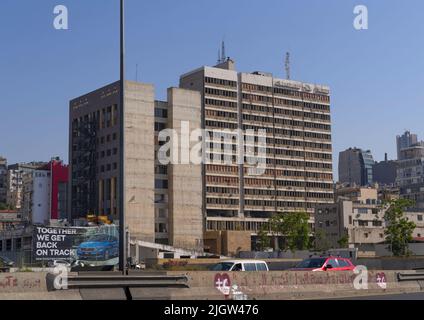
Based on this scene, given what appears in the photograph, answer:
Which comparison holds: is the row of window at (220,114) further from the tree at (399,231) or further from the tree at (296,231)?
the tree at (399,231)

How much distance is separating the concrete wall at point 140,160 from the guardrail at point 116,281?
119m

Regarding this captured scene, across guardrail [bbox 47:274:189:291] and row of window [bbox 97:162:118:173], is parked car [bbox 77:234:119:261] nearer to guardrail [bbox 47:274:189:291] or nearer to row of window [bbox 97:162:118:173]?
guardrail [bbox 47:274:189:291]

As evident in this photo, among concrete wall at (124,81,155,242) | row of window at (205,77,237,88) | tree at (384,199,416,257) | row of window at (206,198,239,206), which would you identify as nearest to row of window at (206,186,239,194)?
row of window at (206,198,239,206)

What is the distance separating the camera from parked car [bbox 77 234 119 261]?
3124 inches

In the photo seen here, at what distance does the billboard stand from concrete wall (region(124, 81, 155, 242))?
5371cm

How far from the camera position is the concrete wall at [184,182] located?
491 feet

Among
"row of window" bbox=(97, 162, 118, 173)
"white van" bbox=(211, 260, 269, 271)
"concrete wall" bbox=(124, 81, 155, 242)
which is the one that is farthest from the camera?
"row of window" bbox=(97, 162, 118, 173)

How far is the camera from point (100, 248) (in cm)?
8144

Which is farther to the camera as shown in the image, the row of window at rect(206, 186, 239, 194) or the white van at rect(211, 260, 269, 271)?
the row of window at rect(206, 186, 239, 194)

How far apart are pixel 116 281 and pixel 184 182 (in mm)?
132112

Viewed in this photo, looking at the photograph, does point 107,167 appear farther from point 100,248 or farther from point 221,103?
point 100,248

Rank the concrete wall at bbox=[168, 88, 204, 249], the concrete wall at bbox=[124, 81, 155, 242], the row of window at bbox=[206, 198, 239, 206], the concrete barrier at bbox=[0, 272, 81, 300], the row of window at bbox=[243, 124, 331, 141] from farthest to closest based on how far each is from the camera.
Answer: the row of window at bbox=[243, 124, 331, 141]
the row of window at bbox=[206, 198, 239, 206]
the concrete wall at bbox=[168, 88, 204, 249]
the concrete wall at bbox=[124, 81, 155, 242]
the concrete barrier at bbox=[0, 272, 81, 300]

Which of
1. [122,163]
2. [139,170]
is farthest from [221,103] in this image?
[122,163]
